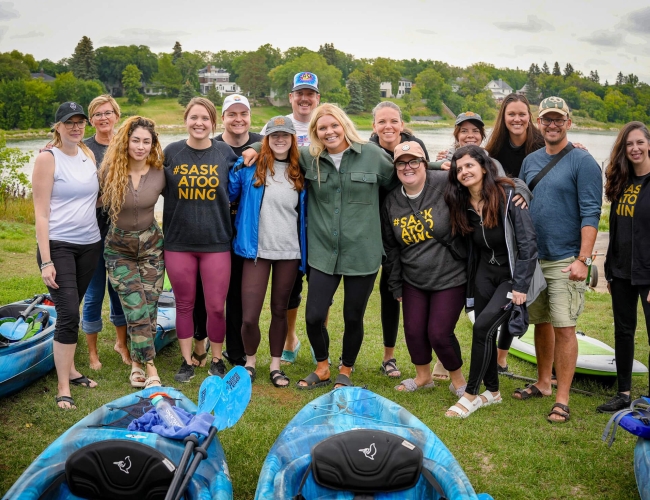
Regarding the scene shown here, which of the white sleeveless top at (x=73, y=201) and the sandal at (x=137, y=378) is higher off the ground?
the white sleeveless top at (x=73, y=201)

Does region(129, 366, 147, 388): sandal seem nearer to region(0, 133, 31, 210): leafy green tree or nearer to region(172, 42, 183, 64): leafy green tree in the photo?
region(0, 133, 31, 210): leafy green tree

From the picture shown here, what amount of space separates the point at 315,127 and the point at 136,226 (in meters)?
1.44

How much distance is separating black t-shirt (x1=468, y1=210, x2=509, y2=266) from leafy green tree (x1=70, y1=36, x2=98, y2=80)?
5753cm

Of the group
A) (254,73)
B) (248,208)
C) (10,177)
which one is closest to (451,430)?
(248,208)

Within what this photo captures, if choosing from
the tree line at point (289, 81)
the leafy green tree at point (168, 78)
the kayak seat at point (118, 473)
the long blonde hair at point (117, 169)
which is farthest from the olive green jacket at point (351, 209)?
the leafy green tree at point (168, 78)

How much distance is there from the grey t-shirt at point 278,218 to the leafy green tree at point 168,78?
48670 mm

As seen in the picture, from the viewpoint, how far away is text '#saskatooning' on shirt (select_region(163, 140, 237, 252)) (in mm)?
4500

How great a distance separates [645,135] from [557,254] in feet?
3.20

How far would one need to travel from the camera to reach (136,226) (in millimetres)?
4508

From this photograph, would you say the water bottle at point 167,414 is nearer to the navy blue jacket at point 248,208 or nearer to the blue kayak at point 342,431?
the blue kayak at point 342,431

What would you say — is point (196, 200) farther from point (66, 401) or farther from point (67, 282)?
point (66, 401)

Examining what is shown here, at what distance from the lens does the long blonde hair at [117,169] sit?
172 inches

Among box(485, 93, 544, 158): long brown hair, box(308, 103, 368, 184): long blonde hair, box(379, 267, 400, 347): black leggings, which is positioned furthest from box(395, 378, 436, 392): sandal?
box(485, 93, 544, 158): long brown hair

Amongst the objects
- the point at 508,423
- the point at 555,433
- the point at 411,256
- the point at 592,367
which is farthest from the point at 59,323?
the point at 592,367
